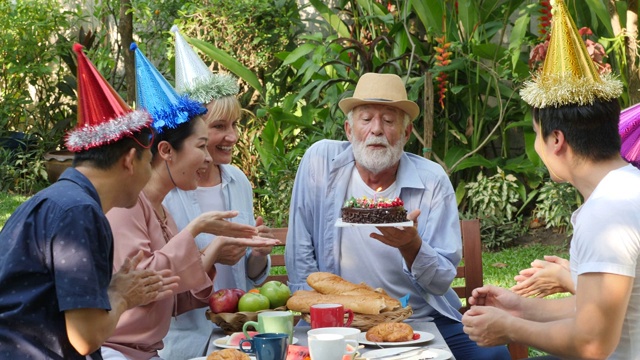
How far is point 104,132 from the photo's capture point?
8.68 feet

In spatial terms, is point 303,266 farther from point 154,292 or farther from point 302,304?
point 154,292

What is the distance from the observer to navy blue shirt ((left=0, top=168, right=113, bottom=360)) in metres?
2.37

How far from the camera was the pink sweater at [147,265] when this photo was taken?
3203mm

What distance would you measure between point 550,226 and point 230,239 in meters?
5.38

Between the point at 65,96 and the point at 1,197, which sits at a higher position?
the point at 65,96

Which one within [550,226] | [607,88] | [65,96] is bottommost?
[550,226]

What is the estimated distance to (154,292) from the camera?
8.89ft

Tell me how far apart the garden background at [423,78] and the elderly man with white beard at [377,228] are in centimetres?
274

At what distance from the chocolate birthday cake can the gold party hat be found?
3.23 ft

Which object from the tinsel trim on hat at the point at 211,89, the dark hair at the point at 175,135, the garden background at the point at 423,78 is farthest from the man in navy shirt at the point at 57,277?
the garden background at the point at 423,78

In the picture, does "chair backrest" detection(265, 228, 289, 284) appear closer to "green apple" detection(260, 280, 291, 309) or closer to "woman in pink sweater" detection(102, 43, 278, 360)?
"woman in pink sweater" detection(102, 43, 278, 360)

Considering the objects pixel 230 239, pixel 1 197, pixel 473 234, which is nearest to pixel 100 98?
pixel 230 239

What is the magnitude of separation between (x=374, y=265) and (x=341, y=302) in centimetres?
75

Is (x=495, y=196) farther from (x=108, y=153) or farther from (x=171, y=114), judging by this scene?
(x=108, y=153)
